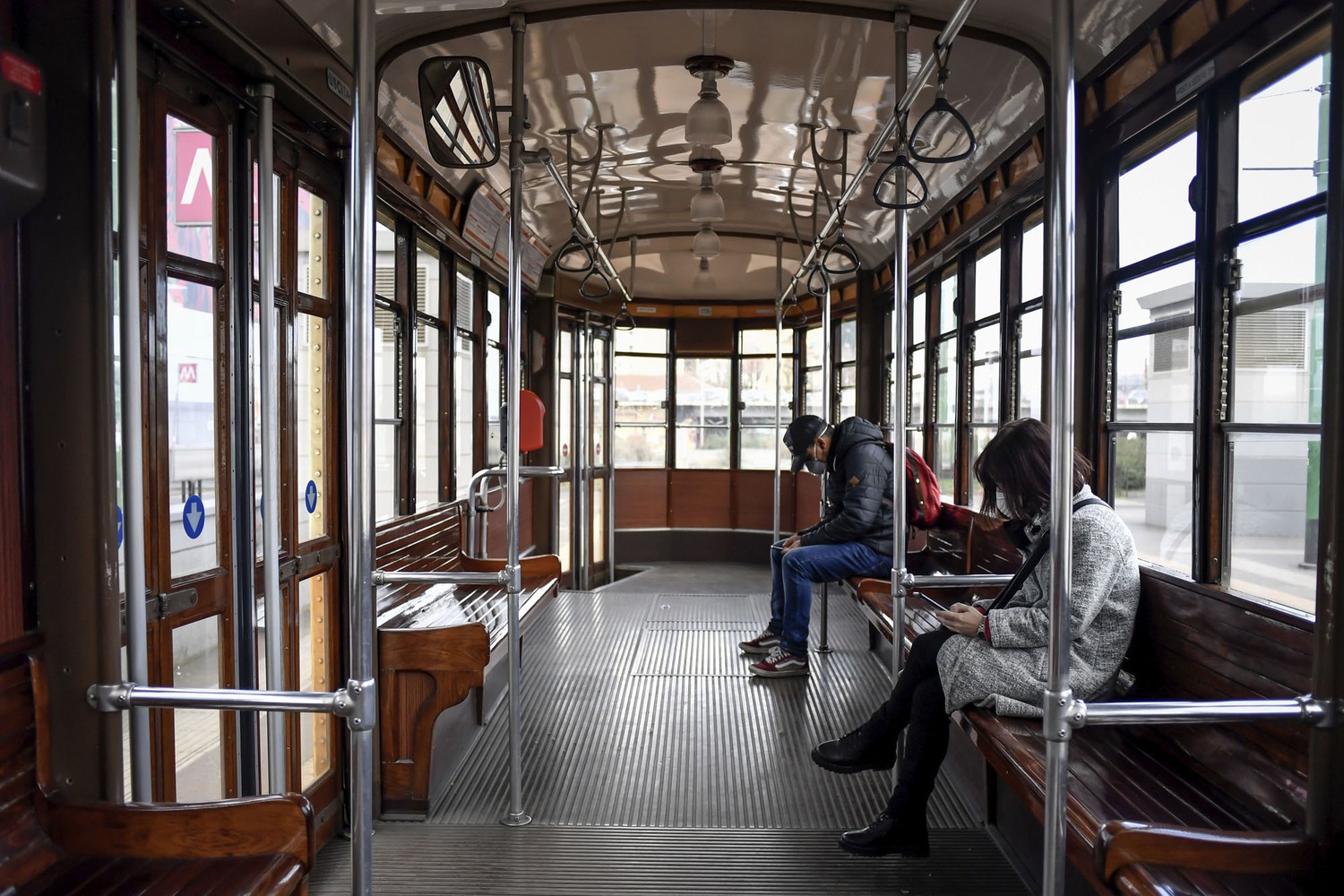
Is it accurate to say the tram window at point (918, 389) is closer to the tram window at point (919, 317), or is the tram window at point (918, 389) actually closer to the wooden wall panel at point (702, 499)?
the tram window at point (919, 317)

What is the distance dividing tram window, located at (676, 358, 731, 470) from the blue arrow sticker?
7.08 meters

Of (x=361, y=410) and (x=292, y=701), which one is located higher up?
(x=361, y=410)

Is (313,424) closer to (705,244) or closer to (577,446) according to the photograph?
(705,244)

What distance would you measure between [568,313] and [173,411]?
219 inches

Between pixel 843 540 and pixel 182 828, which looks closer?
pixel 182 828

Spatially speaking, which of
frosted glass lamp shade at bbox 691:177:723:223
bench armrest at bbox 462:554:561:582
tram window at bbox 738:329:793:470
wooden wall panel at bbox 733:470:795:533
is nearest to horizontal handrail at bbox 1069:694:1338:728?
bench armrest at bbox 462:554:561:582

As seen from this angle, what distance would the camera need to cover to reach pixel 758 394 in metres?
9.30

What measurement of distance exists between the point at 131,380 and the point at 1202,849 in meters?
2.16

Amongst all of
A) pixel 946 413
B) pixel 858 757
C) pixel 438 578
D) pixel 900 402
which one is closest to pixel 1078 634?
pixel 900 402

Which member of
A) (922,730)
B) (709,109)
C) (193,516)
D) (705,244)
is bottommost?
(922,730)

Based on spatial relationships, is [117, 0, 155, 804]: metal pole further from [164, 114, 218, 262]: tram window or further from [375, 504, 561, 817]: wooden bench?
[375, 504, 561, 817]: wooden bench

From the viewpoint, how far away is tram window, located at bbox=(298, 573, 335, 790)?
3012 mm

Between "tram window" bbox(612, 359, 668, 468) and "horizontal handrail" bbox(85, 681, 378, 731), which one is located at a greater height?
"tram window" bbox(612, 359, 668, 468)

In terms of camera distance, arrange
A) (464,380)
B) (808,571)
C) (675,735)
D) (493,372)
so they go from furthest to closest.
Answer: (493,372)
(464,380)
(808,571)
(675,735)
